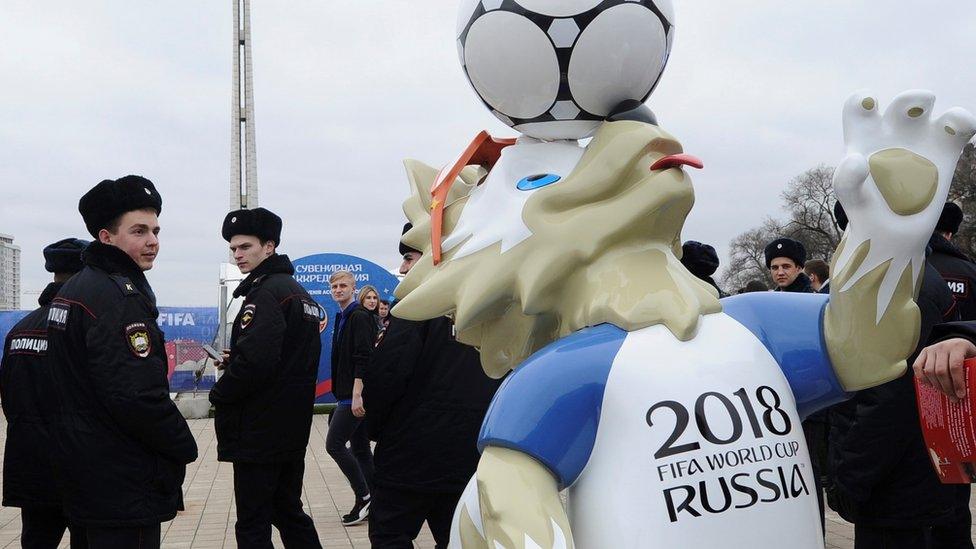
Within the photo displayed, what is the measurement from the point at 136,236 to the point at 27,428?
3.21ft

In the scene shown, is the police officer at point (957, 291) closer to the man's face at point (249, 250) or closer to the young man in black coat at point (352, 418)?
the man's face at point (249, 250)

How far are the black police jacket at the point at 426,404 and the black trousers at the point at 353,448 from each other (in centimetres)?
228

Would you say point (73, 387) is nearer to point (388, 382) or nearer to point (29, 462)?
point (29, 462)

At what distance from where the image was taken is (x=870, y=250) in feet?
5.86

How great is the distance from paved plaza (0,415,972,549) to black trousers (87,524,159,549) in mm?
2482

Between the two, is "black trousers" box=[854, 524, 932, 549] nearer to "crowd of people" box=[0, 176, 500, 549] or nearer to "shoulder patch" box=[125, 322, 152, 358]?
"crowd of people" box=[0, 176, 500, 549]

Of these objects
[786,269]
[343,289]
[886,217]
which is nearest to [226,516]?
[343,289]

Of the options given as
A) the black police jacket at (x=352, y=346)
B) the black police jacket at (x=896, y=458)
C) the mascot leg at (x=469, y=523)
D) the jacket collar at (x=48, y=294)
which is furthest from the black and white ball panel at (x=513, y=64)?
the black police jacket at (x=352, y=346)

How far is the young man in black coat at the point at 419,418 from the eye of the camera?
3.89 meters

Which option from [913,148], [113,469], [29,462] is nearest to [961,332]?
[913,148]

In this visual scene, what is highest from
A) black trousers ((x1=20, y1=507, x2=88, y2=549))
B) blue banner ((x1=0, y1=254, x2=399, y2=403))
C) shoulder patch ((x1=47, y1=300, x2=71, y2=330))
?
shoulder patch ((x1=47, y1=300, x2=71, y2=330))

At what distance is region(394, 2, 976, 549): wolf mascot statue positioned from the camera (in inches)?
64.9

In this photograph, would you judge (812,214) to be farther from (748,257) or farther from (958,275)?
(958,275)

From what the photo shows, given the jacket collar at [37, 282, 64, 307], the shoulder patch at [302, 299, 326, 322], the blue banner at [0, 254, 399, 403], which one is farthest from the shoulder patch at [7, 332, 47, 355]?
the blue banner at [0, 254, 399, 403]
